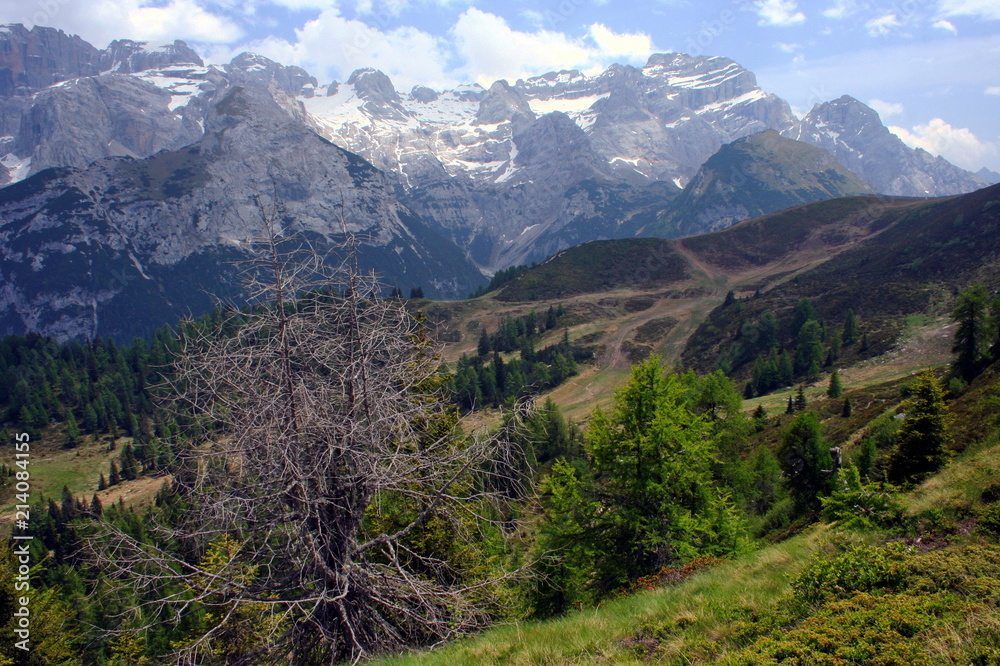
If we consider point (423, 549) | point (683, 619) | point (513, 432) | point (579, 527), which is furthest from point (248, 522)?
point (579, 527)

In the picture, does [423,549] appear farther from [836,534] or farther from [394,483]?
[836,534]

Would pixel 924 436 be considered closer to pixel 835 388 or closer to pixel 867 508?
pixel 867 508

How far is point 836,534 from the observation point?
863 cm

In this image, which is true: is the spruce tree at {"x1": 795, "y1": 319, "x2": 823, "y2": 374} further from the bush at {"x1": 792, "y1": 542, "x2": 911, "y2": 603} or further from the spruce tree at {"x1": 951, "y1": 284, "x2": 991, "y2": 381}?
the bush at {"x1": 792, "y1": 542, "x2": 911, "y2": 603}

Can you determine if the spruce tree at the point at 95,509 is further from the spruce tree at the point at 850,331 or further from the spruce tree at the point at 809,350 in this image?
the spruce tree at the point at 850,331

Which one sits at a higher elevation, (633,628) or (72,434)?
(633,628)

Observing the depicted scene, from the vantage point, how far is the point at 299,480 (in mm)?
6336

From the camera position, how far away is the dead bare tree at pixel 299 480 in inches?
255

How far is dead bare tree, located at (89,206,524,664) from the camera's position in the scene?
6477 millimetres

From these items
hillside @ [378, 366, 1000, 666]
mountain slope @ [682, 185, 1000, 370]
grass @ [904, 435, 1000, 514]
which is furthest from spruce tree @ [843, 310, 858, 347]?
hillside @ [378, 366, 1000, 666]

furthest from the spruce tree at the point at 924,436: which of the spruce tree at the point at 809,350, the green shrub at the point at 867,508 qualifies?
the spruce tree at the point at 809,350

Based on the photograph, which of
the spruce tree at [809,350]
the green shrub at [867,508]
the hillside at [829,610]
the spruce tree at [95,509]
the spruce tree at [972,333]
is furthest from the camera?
the spruce tree at [809,350]

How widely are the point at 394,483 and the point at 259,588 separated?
2158 millimetres

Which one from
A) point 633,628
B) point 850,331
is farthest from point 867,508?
point 850,331
